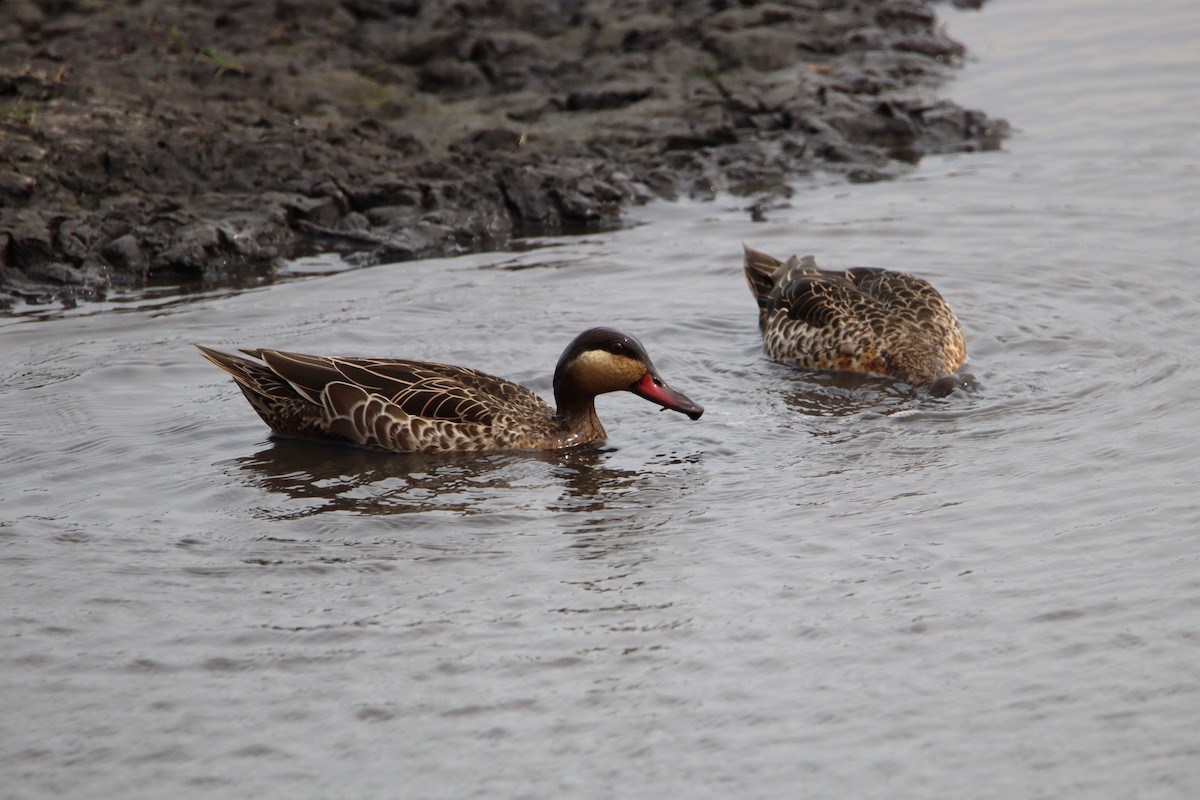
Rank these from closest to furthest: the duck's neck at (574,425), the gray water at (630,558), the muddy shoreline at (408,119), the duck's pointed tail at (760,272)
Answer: the gray water at (630,558)
the duck's neck at (574,425)
the duck's pointed tail at (760,272)
the muddy shoreline at (408,119)

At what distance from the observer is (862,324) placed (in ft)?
35.2

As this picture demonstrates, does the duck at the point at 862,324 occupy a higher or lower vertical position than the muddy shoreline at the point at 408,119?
lower

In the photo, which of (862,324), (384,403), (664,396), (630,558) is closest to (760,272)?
(862,324)

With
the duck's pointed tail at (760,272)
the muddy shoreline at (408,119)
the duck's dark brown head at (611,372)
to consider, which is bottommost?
the duck's dark brown head at (611,372)

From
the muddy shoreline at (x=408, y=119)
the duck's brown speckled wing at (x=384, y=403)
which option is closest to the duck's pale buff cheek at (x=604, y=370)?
the duck's brown speckled wing at (x=384, y=403)

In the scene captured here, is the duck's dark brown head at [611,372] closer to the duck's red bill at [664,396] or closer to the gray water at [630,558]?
the duck's red bill at [664,396]

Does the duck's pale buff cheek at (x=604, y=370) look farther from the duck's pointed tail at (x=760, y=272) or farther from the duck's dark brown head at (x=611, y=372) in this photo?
the duck's pointed tail at (x=760, y=272)

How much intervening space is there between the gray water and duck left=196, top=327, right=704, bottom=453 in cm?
20

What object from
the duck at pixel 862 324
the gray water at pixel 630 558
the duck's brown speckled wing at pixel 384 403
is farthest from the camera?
the duck at pixel 862 324

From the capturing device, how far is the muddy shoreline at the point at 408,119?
13109 mm

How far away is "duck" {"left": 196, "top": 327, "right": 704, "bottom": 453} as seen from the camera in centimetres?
923

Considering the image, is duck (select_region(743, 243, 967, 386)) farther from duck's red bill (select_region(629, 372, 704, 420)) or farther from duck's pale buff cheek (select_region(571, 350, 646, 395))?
duck's pale buff cheek (select_region(571, 350, 646, 395))

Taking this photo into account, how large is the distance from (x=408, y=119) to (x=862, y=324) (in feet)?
21.8

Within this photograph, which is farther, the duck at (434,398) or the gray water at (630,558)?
the duck at (434,398)
